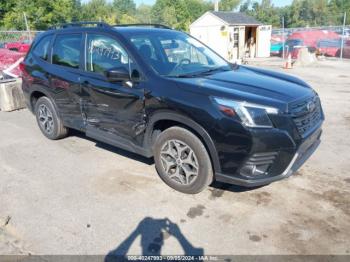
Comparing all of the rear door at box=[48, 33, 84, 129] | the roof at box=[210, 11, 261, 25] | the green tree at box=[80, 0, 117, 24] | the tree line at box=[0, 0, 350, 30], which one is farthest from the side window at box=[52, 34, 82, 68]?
the green tree at box=[80, 0, 117, 24]

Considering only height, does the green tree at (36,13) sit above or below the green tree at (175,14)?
below

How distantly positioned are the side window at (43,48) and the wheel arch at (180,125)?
103 inches

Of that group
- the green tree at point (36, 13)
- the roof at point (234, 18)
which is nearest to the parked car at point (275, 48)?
the roof at point (234, 18)

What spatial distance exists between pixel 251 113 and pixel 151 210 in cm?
148

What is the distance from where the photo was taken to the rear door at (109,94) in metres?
3.86

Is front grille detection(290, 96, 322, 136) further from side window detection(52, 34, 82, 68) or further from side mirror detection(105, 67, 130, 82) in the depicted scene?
side window detection(52, 34, 82, 68)

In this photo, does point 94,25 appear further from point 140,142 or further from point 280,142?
point 280,142

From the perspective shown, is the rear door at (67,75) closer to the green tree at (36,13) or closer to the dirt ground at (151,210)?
the dirt ground at (151,210)

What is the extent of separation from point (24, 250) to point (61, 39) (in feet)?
10.9

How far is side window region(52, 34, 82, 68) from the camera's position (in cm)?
463

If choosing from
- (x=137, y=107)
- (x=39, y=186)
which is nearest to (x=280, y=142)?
(x=137, y=107)

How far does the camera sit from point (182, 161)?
3631mm

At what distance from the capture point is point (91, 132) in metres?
4.64

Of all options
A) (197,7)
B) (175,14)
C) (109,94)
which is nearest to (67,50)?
(109,94)
